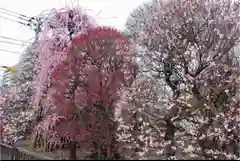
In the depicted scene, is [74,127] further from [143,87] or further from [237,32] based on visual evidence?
[237,32]

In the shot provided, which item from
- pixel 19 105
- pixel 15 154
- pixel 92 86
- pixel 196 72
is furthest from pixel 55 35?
pixel 19 105

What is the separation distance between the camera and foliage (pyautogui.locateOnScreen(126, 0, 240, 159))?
802 centimetres

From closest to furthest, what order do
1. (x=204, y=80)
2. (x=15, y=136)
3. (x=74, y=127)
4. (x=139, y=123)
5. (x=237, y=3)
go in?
(x=74, y=127) < (x=139, y=123) < (x=204, y=80) < (x=237, y=3) < (x=15, y=136)

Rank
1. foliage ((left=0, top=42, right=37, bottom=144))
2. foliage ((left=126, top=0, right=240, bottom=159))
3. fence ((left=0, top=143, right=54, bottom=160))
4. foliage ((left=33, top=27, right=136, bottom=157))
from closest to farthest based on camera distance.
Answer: fence ((left=0, top=143, right=54, bottom=160)), foliage ((left=33, top=27, right=136, bottom=157)), foliage ((left=126, top=0, right=240, bottom=159)), foliage ((left=0, top=42, right=37, bottom=144))

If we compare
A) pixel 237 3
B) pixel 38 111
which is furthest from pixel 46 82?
pixel 237 3

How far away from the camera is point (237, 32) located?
9602 mm

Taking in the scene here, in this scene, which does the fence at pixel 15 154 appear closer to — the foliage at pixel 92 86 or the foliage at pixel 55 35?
the foliage at pixel 92 86

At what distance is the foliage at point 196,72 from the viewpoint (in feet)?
26.3

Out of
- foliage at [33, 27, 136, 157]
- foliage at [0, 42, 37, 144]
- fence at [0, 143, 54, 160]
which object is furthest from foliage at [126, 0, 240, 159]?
foliage at [0, 42, 37, 144]

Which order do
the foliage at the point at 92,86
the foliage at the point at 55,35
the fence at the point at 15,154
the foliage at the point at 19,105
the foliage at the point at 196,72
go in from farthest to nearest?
the foliage at the point at 19,105
the foliage at the point at 55,35
the foliage at the point at 196,72
the foliage at the point at 92,86
the fence at the point at 15,154

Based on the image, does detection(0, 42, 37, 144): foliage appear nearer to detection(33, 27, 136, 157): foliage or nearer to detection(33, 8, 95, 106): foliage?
detection(33, 8, 95, 106): foliage

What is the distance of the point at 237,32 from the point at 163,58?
2785mm

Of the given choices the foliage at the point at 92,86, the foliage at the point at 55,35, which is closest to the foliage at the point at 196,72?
the foliage at the point at 92,86

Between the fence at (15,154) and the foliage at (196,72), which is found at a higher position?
the foliage at (196,72)
